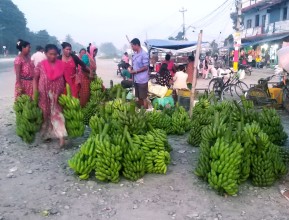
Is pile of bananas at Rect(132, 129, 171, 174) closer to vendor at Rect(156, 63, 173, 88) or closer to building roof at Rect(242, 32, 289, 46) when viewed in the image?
vendor at Rect(156, 63, 173, 88)

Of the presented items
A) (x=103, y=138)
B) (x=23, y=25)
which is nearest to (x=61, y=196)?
(x=103, y=138)

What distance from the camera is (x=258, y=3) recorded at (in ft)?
105

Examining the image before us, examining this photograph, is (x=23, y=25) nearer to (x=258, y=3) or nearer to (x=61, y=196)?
(x=258, y=3)

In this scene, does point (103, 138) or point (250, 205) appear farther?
point (103, 138)

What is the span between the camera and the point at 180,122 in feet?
19.6

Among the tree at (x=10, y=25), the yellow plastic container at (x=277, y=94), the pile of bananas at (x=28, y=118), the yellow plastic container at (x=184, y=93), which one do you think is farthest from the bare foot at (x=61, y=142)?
the tree at (x=10, y=25)

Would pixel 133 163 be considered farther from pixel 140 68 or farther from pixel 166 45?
pixel 166 45

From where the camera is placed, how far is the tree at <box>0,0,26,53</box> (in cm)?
6244

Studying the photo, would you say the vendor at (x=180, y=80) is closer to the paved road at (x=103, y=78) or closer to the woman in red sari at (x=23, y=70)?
the woman in red sari at (x=23, y=70)

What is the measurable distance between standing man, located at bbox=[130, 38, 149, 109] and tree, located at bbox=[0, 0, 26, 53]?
203ft

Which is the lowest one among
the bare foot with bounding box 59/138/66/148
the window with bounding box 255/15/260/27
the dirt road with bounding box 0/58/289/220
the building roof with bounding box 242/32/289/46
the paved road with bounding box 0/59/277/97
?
the dirt road with bounding box 0/58/289/220

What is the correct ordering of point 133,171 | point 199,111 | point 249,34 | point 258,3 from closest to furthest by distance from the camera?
point 133,171
point 199,111
point 258,3
point 249,34

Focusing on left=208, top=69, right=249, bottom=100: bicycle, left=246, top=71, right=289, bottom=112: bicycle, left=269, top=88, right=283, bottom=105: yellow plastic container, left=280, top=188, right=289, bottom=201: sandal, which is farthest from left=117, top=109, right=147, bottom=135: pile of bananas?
left=208, top=69, right=249, bottom=100: bicycle

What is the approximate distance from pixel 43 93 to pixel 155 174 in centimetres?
223
